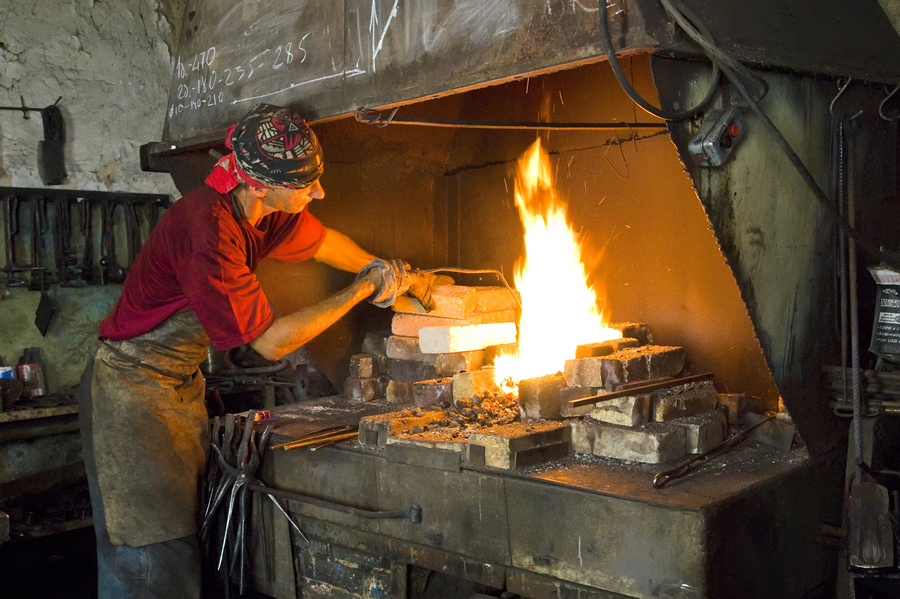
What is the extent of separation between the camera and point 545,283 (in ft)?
13.0

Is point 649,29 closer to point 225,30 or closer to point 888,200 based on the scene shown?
point 888,200

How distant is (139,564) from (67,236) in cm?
237

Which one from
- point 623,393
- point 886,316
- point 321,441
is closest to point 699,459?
point 623,393

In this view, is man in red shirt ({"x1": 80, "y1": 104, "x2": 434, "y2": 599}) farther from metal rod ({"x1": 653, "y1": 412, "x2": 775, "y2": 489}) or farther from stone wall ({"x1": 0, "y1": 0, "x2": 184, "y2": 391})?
stone wall ({"x1": 0, "y1": 0, "x2": 184, "y2": 391})

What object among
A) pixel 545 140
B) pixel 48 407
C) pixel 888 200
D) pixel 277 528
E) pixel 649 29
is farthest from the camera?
pixel 48 407

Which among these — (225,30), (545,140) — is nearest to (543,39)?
(545,140)

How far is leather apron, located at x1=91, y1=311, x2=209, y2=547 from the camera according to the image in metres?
3.08

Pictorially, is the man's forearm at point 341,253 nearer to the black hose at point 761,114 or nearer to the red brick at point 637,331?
the red brick at point 637,331

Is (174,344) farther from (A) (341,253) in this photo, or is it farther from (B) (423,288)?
(B) (423,288)

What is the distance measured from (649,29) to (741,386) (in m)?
1.81

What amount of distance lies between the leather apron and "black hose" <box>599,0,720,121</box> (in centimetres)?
191

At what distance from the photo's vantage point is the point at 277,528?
3.16 meters

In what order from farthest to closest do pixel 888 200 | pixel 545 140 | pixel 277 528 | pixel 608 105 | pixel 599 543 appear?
pixel 545 140
pixel 608 105
pixel 277 528
pixel 888 200
pixel 599 543

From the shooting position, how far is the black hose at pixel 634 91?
2.06 metres
